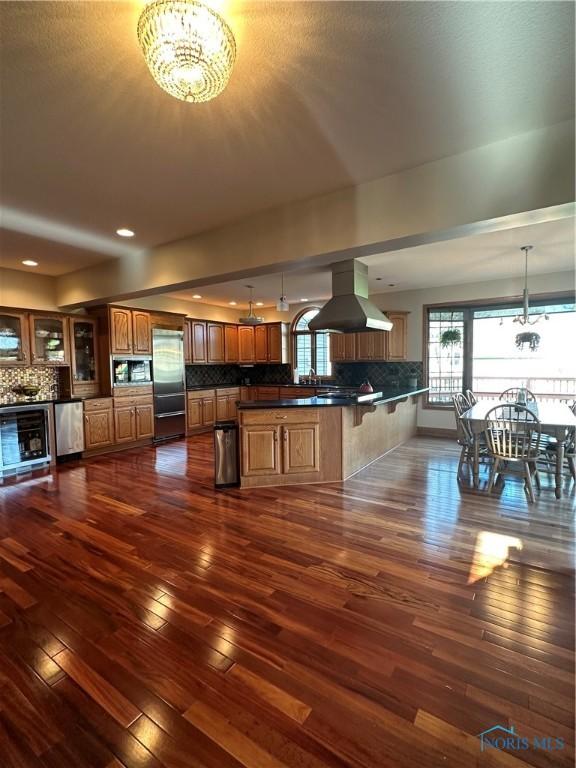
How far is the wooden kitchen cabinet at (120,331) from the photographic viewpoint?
5.74 meters

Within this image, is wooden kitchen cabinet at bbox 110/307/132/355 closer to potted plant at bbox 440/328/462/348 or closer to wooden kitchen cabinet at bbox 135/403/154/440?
wooden kitchen cabinet at bbox 135/403/154/440

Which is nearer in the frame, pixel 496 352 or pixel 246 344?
pixel 496 352

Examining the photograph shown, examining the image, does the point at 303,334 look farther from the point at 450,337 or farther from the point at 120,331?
the point at 120,331

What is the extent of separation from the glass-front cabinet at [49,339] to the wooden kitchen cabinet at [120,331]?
0.68 m

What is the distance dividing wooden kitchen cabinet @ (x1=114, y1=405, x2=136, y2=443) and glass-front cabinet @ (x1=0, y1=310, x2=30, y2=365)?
1.49m

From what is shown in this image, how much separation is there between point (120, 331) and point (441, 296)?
5.77 metres

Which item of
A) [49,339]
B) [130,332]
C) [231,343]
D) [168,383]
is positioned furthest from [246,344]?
[49,339]

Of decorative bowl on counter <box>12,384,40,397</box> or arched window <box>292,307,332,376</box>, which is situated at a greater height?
arched window <box>292,307,332,376</box>

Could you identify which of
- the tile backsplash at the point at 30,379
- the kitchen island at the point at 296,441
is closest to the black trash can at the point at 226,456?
the kitchen island at the point at 296,441

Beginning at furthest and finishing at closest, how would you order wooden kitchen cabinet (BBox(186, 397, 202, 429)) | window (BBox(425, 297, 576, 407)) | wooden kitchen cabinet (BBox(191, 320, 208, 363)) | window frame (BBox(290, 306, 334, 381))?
window frame (BBox(290, 306, 334, 381)) < wooden kitchen cabinet (BBox(191, 320, 208, 363)) < wooden kitchen cabinet (BBox(186, 397, 202, 429)) < window (BBox(425, 297, 576, 407))

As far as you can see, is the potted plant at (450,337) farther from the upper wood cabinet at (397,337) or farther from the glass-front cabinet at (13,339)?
the glass-front cabinet at (13,339)

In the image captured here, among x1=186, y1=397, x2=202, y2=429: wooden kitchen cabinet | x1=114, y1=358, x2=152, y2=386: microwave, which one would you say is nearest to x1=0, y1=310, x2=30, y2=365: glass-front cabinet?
x1=114, y1=358, x2=152, y2=386: microwave

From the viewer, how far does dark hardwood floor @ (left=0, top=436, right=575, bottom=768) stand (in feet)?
4.20

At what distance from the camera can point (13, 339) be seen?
4.98 metres
